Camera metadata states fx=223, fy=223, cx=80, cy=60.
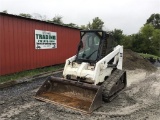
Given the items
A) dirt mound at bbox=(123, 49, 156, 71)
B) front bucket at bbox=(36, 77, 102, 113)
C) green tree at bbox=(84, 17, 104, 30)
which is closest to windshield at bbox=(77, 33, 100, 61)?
front bucket at bbox=(36, 77, 102, 113)

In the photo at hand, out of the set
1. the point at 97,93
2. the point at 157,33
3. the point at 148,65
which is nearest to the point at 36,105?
the point at 97,93

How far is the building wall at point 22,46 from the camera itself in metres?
10.4

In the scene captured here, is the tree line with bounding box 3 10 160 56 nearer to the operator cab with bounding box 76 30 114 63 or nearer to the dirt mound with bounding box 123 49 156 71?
the dirt mound with bounding box 123 49 156 71

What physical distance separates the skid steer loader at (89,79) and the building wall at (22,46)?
4.30 m

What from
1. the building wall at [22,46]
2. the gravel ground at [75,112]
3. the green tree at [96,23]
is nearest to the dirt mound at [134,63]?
the building wall at [22,46]

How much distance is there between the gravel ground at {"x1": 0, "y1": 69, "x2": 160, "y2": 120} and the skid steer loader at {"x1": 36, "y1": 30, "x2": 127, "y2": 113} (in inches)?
8.5

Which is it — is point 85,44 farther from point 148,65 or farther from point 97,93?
point 148,65

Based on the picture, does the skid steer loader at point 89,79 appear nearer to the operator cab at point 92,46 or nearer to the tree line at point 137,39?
the operator cab at point 92,46

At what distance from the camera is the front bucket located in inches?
235

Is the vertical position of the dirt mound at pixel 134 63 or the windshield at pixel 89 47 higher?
the windshield at pixel 89 47

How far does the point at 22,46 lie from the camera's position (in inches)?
452

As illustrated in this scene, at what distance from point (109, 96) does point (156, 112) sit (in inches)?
53.0

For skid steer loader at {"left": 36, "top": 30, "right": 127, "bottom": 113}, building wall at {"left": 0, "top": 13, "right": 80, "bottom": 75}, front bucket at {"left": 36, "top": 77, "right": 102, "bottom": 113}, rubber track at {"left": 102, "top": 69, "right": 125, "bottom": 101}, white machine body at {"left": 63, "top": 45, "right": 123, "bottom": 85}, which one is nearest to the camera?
front bucket at {"left": 36, "top": 77, "right": 102, "bottom": 113}

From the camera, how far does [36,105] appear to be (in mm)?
6312
